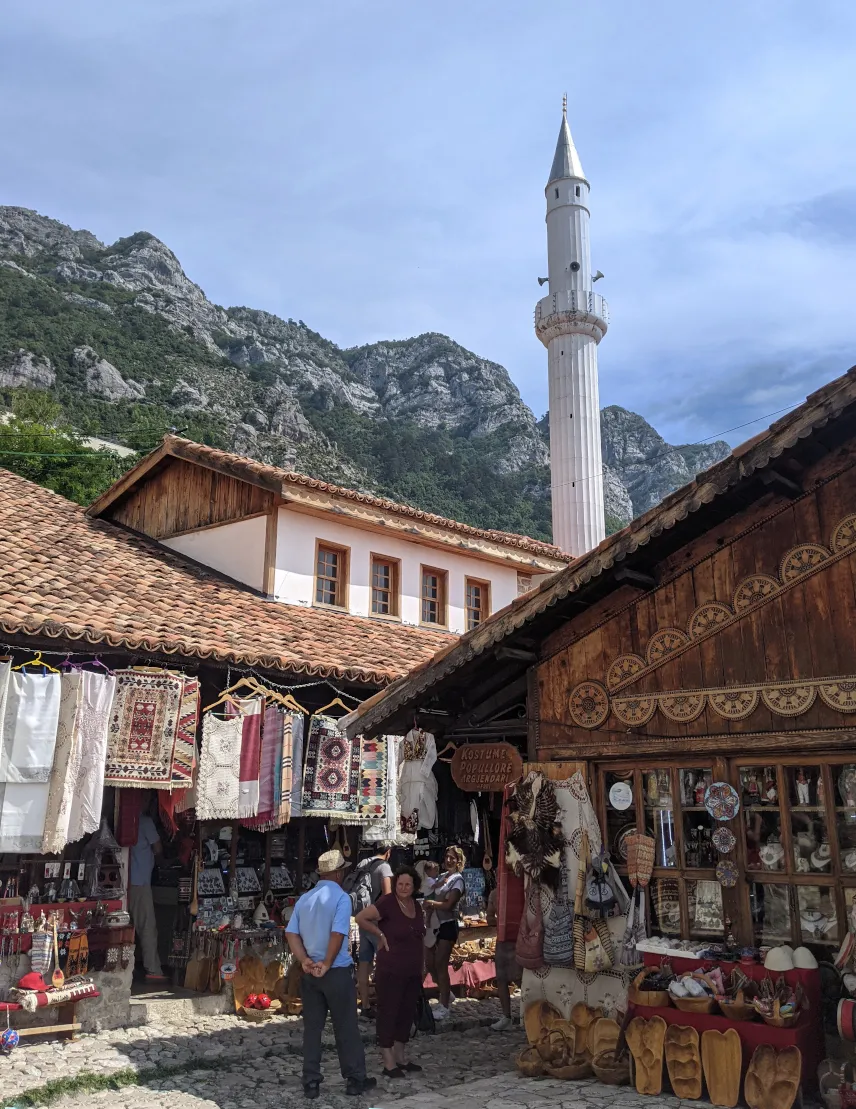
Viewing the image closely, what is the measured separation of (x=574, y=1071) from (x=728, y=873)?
181cm

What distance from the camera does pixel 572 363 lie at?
34.1 m

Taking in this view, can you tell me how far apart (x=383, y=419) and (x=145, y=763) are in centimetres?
7225

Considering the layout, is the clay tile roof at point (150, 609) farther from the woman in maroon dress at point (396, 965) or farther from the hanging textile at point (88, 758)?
the woman in maroon dress at point (396, 965)

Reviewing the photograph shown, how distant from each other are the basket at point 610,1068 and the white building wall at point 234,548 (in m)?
8.64

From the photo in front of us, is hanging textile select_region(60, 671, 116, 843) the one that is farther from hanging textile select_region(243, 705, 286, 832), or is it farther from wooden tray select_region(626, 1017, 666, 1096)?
wooden tray select_region(626, 1017, 666, 1096)

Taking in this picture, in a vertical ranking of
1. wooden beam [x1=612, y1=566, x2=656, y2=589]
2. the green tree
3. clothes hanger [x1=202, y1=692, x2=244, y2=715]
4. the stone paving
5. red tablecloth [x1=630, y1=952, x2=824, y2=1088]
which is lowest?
the stone paving

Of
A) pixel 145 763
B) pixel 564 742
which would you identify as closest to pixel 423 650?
pixel 145 763

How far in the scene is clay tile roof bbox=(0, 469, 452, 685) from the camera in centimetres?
906

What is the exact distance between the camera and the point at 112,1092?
655 cm

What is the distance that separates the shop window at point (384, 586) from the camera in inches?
594

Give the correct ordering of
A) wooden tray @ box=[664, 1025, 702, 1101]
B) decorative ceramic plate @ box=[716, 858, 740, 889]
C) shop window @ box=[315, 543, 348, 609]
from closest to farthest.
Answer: wooden tray @ box=[664, 1025, 702, 1101] → decorative ceramic plate @ box=[716, 858, 740, 889] → shop window @ box=[315, 543, 348, 609]

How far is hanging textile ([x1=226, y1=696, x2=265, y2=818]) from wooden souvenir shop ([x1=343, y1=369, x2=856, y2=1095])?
306cm

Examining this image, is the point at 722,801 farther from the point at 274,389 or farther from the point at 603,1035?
the point at 274,389

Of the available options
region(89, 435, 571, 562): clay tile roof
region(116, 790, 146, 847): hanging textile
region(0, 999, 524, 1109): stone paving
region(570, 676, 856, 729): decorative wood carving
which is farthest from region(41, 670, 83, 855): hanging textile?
region(89, 435, 571, 562): clay tile roof
